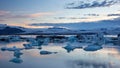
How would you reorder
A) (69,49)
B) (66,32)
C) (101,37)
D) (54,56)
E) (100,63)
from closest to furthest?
1. (100,63)
2. (54,56)
3. (69,49)
4. (101,37)
5. (66,32)

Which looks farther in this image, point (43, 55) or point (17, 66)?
point (43, 55)

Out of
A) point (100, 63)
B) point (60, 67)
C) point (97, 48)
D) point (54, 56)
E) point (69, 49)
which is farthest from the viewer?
point (69, 49)

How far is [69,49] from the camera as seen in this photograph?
1948 cm

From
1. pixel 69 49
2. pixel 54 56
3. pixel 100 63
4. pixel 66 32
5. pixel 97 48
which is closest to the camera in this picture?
pixel 100 63

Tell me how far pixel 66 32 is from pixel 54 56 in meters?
35.0

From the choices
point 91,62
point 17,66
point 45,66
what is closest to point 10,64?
point 17,66

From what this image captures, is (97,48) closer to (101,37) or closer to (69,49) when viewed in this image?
(69,49)

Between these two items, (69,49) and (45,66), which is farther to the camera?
(69,49)

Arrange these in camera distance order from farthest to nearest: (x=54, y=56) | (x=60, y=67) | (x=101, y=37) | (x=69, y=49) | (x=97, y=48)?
(x=101, y=37), (x=69, y=49), (x=97, y=48), (x=54, y=56), (x=60, y=67)

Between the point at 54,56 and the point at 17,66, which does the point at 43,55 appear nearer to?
the point at 54,56

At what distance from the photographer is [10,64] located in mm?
13508

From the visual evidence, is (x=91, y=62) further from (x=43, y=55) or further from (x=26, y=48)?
(x=26, y=48)

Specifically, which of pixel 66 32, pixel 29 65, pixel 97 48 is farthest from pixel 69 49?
pixel 66 32

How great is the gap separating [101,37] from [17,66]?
1206cm
